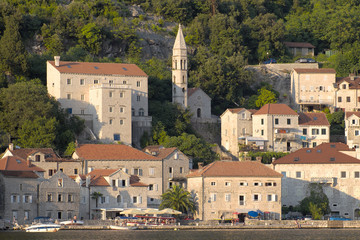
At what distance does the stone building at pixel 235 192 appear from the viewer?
108 metres

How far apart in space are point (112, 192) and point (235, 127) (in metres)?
26.7

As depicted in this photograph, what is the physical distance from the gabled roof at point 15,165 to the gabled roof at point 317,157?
88.9ft

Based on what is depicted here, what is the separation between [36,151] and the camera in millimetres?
Result: 107812

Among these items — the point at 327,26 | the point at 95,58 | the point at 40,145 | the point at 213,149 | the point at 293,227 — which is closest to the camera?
the point at 293,227

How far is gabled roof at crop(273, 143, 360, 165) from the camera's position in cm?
11456

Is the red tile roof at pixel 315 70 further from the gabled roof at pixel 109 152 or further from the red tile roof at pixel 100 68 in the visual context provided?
the gabled roof at pixel 109 152

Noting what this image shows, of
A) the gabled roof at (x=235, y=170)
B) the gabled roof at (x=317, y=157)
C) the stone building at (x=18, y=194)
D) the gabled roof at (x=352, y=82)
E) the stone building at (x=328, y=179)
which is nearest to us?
the stone building at (x=18, y=194)

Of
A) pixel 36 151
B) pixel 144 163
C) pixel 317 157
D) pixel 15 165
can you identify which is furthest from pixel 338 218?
pixel 15 165

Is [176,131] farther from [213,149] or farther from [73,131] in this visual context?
[73,131]

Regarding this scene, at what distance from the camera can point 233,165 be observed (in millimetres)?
110125

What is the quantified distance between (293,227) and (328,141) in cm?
2638

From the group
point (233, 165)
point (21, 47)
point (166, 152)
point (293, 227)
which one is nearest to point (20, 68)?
point (21, 47)

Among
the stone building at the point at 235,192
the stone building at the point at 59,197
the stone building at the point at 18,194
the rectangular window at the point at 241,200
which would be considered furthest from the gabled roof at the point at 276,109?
the stone building at the point at 18,194

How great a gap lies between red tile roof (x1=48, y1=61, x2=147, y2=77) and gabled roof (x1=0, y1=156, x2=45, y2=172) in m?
20.0
